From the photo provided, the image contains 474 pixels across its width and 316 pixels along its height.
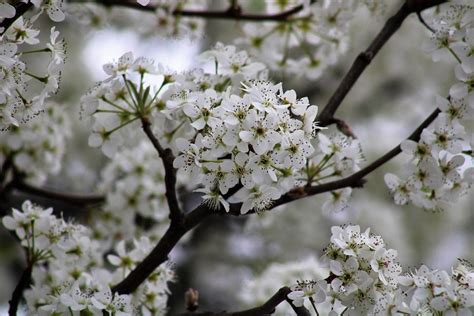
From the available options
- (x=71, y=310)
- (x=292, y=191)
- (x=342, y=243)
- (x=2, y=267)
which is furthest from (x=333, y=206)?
(x=2, y=267)

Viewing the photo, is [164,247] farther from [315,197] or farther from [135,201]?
[315,197]

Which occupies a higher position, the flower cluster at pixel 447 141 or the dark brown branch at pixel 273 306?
the flower cluster at pixel 447 141

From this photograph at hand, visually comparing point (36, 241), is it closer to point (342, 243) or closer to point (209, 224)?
point (342, 243)

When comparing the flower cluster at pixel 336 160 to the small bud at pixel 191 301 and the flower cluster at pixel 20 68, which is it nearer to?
the small bud at pixel 191 301

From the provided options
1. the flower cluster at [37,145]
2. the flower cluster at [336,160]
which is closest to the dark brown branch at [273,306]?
the flower cluster at [336,160]

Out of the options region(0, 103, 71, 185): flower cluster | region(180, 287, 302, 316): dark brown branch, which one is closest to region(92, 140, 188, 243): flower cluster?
region(0, 103, 71, 185): flower cluster
